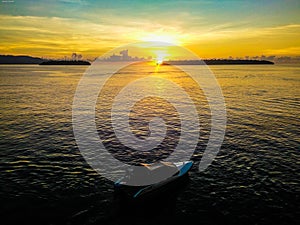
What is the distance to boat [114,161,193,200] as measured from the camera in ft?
81.1

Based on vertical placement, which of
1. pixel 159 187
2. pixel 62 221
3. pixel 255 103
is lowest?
pixel 62 221

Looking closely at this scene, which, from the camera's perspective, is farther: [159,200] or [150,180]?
[150,180]

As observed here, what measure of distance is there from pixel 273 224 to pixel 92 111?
54153 mm

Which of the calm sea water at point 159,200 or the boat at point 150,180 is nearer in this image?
the calm sea water at point 159,200

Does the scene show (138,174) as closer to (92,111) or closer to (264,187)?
(264,187)

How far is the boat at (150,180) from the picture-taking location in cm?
2472

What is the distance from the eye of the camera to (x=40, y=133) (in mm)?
45375

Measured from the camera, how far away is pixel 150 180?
85.5 feet

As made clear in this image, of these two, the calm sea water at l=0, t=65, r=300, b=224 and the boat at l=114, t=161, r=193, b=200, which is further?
the boat at l=114, t=161, r=193, b=200

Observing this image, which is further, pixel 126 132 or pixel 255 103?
pixel 255 103

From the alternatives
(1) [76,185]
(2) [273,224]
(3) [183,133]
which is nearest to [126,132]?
(3) [183,133]

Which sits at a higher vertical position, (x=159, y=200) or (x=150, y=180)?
(x=150, y=180)

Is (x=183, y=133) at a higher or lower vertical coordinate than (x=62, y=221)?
higher

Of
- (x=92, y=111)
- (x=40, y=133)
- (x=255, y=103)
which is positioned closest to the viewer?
(x=40, y=133)
